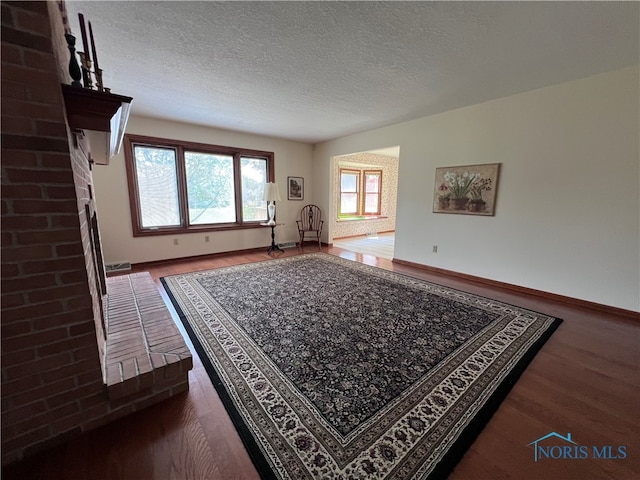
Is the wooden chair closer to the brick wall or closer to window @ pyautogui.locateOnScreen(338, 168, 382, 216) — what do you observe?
window @ pyautogui.locateOnScreen(338, 168, 382, 216)

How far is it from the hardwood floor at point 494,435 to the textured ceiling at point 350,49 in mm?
2369

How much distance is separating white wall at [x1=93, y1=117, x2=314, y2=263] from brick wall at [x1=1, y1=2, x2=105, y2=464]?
3409mm

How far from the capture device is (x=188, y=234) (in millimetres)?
4652

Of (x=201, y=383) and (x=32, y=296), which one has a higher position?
(x=32, y=296)

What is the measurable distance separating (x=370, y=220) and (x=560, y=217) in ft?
16.5

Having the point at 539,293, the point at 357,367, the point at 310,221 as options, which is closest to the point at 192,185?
the point at 310,221

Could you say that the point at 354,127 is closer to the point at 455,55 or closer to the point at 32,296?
the point at 455,55

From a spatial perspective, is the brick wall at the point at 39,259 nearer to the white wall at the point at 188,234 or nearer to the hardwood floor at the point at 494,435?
the hardwood floor at the point at 494,435

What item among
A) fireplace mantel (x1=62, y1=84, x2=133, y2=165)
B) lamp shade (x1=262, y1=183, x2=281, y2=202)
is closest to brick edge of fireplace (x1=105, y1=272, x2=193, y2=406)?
fireplace mantel (x1=62, y1=84, x2=133, y2=165)

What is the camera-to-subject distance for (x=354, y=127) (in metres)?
4.55

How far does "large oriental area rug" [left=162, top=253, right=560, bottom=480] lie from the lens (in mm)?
1200

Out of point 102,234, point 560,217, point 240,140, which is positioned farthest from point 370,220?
point 102,234

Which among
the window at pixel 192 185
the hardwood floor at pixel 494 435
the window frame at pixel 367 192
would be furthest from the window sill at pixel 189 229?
the window frame at pixel 367 192

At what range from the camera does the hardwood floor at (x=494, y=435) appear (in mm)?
1114
